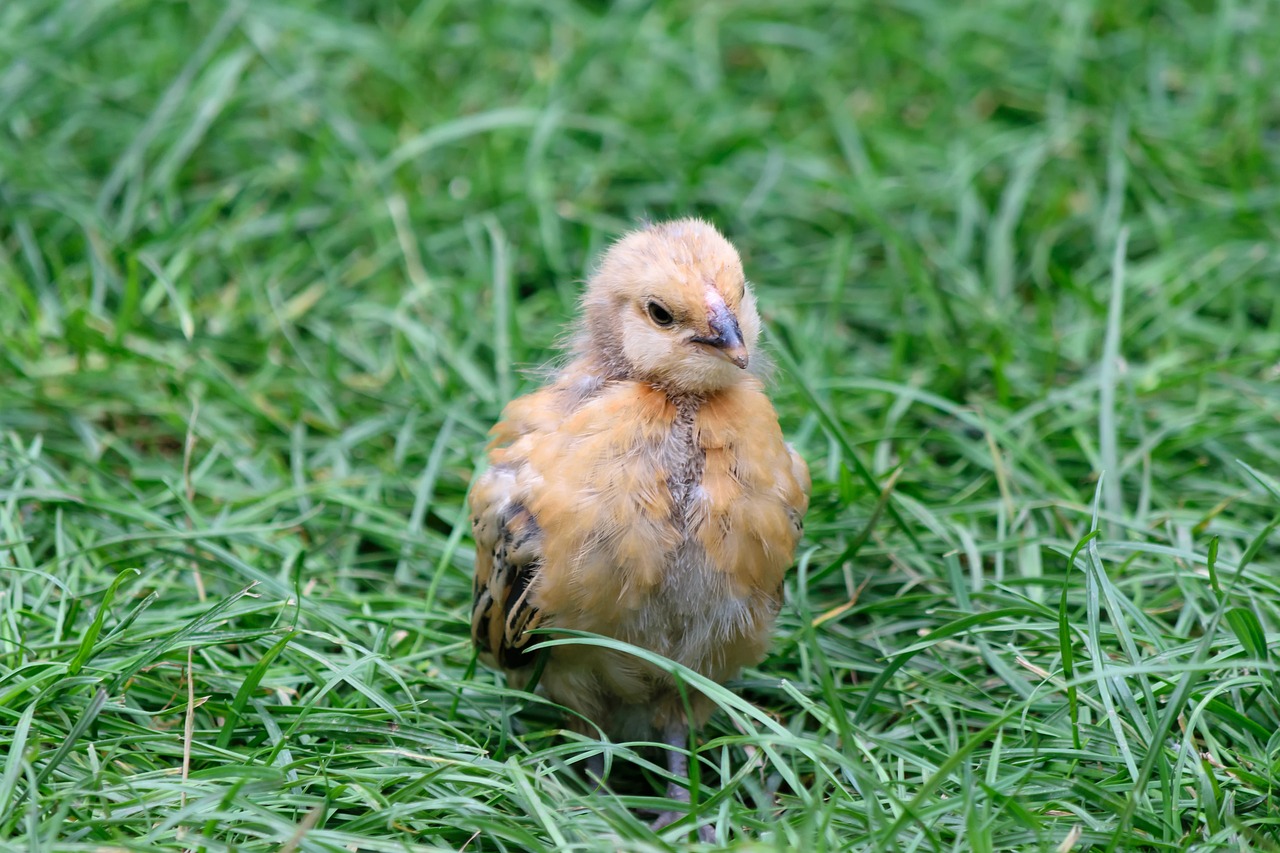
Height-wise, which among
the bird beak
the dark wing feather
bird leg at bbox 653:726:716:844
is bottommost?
bird leg at bbox 653:726:716:844

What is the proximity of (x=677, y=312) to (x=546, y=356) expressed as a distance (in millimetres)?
1759

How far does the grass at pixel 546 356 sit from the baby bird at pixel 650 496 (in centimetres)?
25

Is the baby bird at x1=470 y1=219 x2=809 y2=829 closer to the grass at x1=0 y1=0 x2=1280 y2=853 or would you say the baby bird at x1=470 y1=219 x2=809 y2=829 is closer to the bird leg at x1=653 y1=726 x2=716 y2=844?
the bird leg at x1=653 y1=726 x2=716 y2=844

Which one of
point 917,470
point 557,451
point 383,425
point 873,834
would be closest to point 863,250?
point 917,470

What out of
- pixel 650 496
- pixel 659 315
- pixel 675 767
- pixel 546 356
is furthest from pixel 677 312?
pixel 546 356

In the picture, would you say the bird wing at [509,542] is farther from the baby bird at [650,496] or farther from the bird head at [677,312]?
the bird head at [677,312]

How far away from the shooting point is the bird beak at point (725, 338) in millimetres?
3092

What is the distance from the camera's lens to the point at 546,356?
191 inches

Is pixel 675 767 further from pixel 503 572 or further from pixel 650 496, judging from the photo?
pixel 650 496

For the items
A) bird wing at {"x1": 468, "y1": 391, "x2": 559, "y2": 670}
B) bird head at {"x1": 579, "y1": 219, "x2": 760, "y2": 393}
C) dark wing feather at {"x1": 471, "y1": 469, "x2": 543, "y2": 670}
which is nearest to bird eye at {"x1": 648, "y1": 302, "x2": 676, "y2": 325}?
bird head at {"x1": 579, "y1": 219, "x2": 760, "y2": 393}

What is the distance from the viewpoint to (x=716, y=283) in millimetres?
3193

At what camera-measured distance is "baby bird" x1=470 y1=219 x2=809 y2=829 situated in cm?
310

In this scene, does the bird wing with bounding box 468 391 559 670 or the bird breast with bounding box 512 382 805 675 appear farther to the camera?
the bird wing with bounding box 468 391 559 670

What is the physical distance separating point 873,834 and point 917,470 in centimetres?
187
